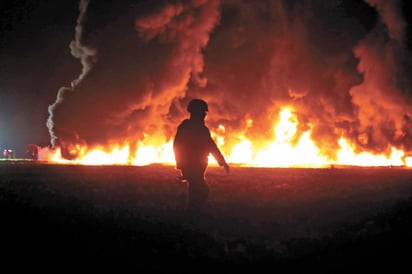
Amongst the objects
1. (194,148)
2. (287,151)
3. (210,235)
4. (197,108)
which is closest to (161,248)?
(210,235)

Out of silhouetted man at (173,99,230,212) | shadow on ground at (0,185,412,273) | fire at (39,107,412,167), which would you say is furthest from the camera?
fire at (39,107,412,167)

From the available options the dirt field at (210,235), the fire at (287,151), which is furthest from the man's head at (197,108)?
the fire at (287,151)

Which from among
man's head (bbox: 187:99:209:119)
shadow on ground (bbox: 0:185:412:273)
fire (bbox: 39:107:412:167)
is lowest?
shadow on ground (bbox: 0:185:412:273)

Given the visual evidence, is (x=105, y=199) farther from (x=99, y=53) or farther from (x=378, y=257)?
(x=99, y=53)

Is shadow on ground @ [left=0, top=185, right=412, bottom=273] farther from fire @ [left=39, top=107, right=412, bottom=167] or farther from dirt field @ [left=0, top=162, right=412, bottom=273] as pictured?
fire @ [left=39, top=107, right=412, bottom=167]

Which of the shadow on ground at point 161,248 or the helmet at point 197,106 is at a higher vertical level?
the helmet at point 197,106

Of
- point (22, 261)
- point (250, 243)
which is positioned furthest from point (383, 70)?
point (22, 261)

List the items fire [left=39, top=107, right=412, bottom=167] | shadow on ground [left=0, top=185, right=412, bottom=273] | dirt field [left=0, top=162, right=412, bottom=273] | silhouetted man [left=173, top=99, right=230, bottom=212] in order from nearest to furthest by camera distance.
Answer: shadow on ground [left=0, top=185, right=412, bottom=273] → dirt field [left=0, top=162, right=412, bottom=273] → silhouetted man [left=173, top=99, right=230, bottom=212] → fire [left=39, top=107, right=412, bottom=167]

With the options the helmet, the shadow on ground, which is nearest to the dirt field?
the shadow on ground

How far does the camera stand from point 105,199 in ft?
40.9

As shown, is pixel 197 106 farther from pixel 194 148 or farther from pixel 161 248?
pixel 161 248

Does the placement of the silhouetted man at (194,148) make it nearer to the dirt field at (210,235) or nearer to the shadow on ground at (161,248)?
the dirt field at (210,235)

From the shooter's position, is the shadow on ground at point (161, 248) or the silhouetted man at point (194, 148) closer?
the shadow on ground at point (161, 248)

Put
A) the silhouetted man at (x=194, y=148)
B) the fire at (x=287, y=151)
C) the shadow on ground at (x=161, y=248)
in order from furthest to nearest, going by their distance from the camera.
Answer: the fire at (x=287, y=151) < the silhouetted man at (x=194, y=148) < the shadow on ground at (x=161, y=248)
